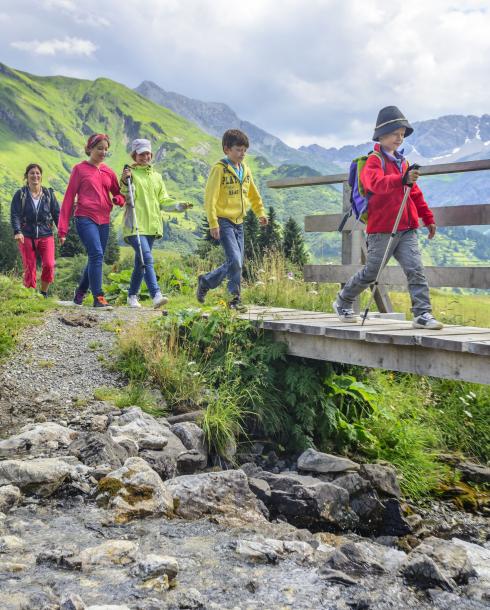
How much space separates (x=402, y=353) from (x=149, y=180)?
5572 mm

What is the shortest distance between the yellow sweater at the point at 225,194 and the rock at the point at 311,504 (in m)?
3.70

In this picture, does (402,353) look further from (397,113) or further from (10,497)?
(10,497)

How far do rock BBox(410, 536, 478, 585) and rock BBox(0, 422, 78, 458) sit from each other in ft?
9.86

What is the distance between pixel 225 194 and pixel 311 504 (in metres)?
4.29

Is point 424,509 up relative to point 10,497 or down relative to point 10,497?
down

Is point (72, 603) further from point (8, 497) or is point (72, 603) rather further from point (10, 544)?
point (8, 497)

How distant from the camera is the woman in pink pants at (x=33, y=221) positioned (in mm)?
10727

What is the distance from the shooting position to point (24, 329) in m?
8.02

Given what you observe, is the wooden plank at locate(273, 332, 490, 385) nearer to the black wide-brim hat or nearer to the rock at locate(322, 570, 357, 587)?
the black wide-brim hat

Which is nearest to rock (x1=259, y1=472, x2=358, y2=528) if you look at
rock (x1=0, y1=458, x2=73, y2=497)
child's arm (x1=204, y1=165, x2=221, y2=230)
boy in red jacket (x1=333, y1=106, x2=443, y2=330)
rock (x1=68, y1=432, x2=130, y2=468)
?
rock (x1=68, y1=432, x2=130, y2=468)

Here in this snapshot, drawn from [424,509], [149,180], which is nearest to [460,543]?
[424,509]

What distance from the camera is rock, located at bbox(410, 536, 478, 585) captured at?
421 cm

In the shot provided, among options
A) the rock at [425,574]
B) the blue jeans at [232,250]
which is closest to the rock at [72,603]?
the rock at [425,574]

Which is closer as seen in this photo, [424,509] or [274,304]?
[424,509]
